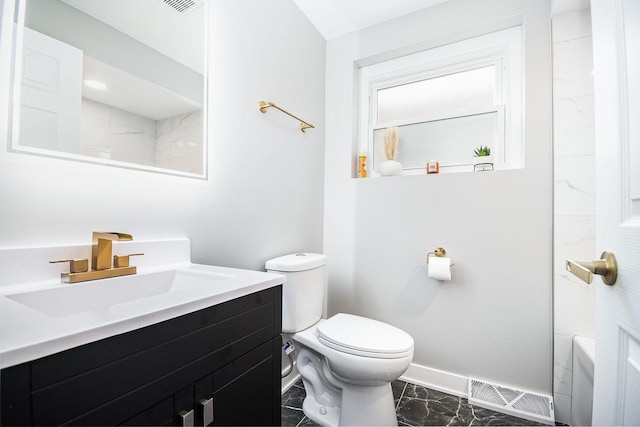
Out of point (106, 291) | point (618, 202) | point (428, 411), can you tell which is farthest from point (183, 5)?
point (428, 411)

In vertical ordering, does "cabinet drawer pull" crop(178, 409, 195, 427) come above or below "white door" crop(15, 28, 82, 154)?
below

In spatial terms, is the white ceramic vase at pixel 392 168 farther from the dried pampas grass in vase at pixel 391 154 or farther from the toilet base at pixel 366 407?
the toilet base at pixel 366 407

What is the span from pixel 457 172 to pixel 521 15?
911mm

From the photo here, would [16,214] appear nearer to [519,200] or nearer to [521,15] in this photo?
[519,200]

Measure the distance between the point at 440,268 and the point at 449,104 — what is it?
3.67 feet

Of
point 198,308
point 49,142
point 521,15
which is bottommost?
point 198,308

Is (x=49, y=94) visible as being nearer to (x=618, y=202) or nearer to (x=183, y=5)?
(x=183, y=5)

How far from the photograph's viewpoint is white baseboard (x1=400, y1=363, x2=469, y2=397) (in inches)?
66.0

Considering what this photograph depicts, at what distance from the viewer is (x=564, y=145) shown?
148 cm

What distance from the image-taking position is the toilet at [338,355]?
1.20 m

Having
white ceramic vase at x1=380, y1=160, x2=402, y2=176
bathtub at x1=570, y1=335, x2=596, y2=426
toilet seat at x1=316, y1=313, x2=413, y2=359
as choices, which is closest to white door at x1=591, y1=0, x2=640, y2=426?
toilet seat at x1=316, y1=313, x2=413, y2=359

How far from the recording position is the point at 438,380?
175cm

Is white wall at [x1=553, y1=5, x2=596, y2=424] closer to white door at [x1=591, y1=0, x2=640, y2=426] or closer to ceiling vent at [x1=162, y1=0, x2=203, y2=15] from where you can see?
white door at [x1=591, y1=0, x2=640, y2=426]

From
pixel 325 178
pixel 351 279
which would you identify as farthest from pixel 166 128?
pixel 351 279
